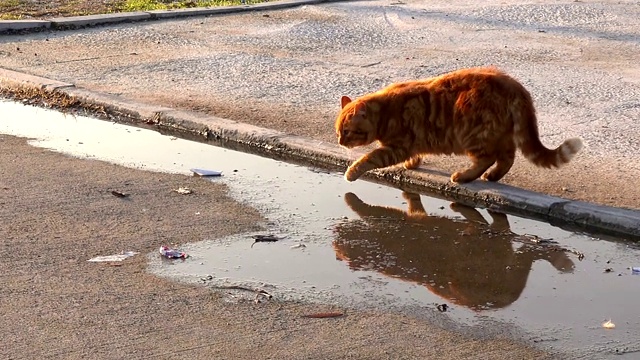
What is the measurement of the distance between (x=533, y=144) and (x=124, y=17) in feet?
22.6

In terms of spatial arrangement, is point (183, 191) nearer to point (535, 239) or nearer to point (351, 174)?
point (351, 174)

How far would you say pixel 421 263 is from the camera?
5.47 metres

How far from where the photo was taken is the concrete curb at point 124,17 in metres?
11.7

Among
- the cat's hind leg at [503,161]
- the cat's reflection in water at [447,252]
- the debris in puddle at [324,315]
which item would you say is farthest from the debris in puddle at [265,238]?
the cat's hind leg at [503,161]

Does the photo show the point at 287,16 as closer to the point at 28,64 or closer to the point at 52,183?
the point at 28,64

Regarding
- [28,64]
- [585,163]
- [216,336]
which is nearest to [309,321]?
[216,336]

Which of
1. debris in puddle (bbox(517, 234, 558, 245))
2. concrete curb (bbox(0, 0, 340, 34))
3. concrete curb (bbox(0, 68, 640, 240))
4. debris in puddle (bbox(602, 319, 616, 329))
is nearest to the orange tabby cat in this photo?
concrete curb (bbox(0, 68, 640, 240))

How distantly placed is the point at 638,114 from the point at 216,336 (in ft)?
15.8

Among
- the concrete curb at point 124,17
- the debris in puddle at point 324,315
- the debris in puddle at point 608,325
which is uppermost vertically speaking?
the debris in puddle at point 608,325

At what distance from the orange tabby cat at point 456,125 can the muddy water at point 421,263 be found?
284 mm

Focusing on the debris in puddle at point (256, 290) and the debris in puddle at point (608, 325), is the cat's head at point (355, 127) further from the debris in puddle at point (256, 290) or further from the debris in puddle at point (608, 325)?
the debris in puddle at point (608, 325)

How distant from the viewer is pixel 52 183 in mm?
6691

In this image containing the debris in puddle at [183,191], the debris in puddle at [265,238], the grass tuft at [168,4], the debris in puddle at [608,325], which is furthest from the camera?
the grass tuft at [168,4]

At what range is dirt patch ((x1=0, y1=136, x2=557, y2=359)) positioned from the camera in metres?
4.43
